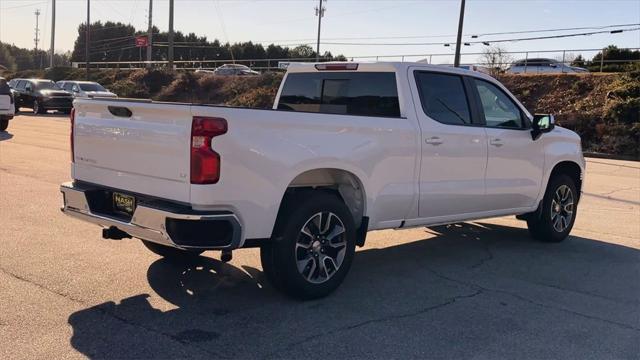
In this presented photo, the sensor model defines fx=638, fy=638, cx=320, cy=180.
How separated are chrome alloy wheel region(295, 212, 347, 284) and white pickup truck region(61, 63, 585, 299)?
1 cm

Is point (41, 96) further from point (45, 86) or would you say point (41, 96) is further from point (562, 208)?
point (562, 208)

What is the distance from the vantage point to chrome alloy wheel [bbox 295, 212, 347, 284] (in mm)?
5137

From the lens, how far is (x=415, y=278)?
19.7ft

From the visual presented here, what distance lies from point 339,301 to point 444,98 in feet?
8.03

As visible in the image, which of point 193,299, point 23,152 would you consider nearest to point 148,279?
point 193,299

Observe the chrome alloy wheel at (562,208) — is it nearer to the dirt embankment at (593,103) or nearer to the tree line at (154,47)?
the dirt embankment at (593,103)

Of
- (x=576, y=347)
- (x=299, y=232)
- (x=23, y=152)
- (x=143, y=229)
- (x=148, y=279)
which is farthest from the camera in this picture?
(x=23, y=152)

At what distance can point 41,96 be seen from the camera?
33750 mm

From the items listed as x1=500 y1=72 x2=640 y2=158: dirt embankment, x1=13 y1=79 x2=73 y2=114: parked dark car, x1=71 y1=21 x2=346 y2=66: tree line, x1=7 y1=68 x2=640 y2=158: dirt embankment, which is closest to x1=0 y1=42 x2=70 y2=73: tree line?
x1=71 y1=21 x2=346 y2=66: tree line

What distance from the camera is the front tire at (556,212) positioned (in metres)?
7.70

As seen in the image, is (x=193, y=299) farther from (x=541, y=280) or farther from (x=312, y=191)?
(x=541, y=280)

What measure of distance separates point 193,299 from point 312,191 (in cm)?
130

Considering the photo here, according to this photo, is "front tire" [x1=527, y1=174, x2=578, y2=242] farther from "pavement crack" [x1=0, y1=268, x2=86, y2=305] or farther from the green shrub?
the green shrub

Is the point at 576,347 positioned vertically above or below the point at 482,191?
below
